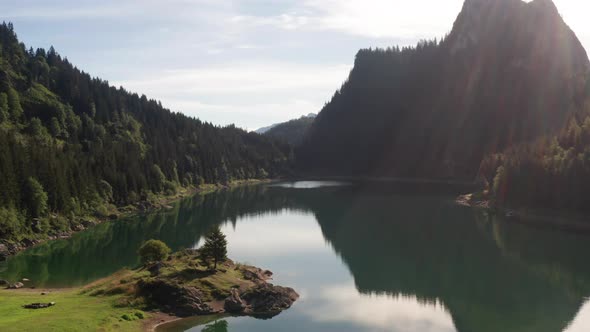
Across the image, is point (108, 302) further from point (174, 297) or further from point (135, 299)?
point (174, 297)

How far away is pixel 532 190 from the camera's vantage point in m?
140

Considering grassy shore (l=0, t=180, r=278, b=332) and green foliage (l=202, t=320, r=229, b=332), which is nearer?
grassy shore (l=0, t=180, r=278, b=332)

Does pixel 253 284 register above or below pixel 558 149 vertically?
below

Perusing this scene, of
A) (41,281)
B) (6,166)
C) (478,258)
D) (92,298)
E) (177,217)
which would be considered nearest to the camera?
(92,298)

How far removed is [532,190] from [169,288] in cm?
11643

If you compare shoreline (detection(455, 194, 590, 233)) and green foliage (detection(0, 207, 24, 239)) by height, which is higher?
green foliage (detection(0, 207, 24, 239))

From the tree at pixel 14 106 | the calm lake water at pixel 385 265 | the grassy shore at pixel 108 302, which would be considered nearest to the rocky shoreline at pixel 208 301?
the grassy shore at pixel 108 302

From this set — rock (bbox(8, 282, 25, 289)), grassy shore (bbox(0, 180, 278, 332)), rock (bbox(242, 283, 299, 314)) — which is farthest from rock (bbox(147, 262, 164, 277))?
rock (bbox(8, 282, 25, 289))

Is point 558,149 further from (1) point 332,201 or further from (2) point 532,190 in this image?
(1) point 332,201

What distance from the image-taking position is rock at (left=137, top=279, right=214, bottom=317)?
57.7 m

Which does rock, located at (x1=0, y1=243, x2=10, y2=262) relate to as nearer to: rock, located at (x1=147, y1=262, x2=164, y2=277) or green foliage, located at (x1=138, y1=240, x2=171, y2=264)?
green foliage, located at (x1=138, y1=240, x2=171, y2=264)

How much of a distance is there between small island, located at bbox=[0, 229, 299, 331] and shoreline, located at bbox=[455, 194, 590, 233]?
8265cm

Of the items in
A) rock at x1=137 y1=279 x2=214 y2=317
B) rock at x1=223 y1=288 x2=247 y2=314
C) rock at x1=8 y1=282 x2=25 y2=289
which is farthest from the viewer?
rock at x1=8 y1=282 x2=25 y2=289

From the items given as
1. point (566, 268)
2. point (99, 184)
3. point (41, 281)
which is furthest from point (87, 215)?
point (566, 268)
